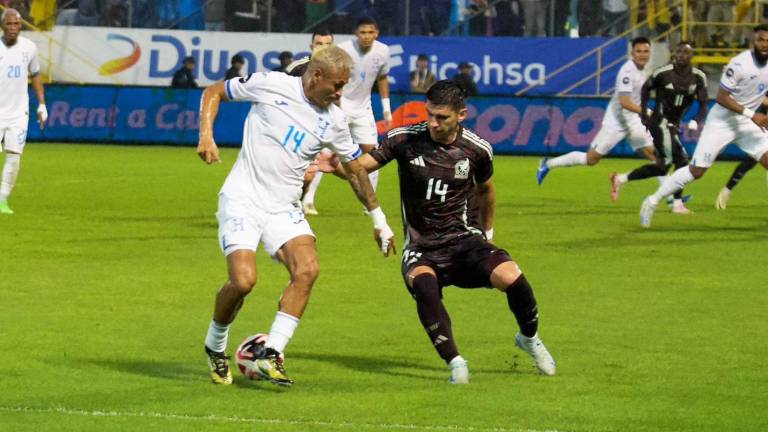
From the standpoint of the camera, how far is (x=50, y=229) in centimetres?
1752

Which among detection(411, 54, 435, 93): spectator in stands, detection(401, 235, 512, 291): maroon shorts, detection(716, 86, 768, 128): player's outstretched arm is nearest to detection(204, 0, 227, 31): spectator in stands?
detection(411, 54, 435, 93): spectator in stands

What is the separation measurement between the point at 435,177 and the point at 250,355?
1.60m

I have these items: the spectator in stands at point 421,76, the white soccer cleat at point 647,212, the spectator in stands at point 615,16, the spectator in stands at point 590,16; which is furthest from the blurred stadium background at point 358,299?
the spectator in stands at point 590,16

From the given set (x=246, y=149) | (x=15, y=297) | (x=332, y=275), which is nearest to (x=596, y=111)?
(x=332, y=275)

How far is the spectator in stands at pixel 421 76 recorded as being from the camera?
35688 mm

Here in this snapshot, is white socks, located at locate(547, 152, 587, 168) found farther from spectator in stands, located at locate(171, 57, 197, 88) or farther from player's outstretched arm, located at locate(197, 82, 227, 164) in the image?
spectator in stands, located at locate(171, 57, 197, 88)

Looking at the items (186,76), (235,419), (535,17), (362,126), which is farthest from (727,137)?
(186,76)

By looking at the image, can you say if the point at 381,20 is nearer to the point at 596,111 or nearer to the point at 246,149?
the point at 596,111

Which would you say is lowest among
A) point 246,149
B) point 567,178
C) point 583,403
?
point 567,178

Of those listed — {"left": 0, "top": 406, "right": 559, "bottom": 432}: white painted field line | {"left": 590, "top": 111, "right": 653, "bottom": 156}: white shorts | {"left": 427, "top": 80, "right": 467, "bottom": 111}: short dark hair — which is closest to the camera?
{"left": 0, "top": 406, "right": 559, "bottom": 432}: white painted field line

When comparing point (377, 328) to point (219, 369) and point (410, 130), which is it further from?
point (219, 369)

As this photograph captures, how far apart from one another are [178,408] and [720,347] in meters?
4.05

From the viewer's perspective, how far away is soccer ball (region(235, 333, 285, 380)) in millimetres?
8938

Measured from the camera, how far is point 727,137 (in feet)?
60.2
